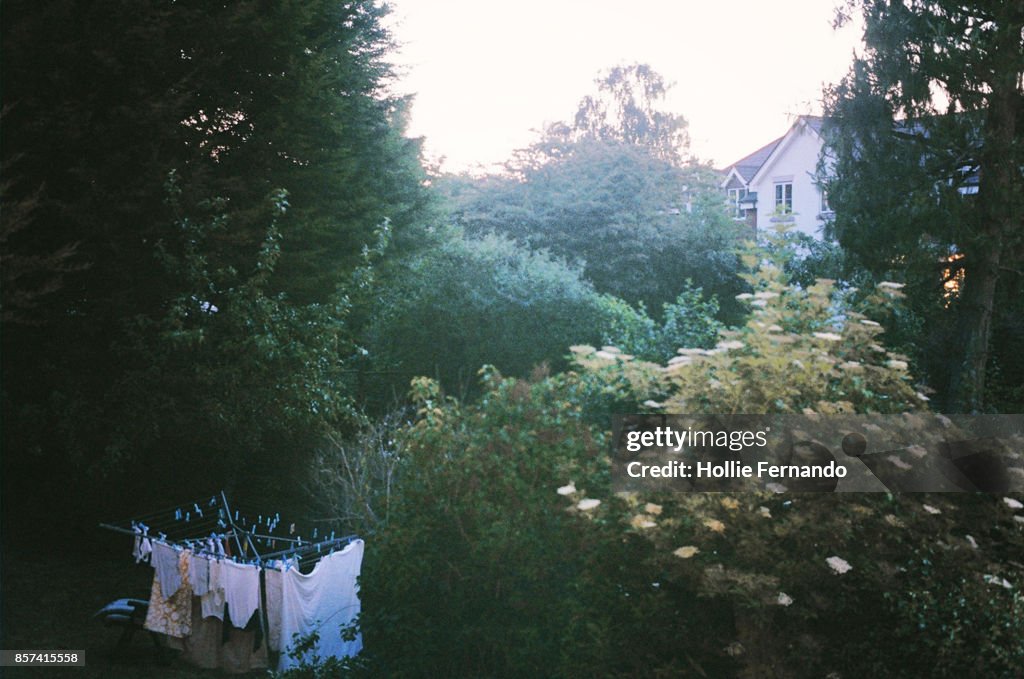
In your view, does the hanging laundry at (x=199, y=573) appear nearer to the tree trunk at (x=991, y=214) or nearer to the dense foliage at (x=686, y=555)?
the dense foliage at (x=686, y=555)

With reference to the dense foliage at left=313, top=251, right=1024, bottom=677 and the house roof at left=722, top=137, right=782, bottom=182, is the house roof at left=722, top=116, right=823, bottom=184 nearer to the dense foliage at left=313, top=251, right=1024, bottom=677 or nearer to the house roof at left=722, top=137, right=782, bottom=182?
the house roof at left=722, top=137, right=782, bottom=182

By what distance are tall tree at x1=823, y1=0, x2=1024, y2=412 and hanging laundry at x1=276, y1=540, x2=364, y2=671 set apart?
8242mm

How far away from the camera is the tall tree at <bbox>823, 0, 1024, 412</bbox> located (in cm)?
1251

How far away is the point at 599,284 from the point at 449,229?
390 centimetres

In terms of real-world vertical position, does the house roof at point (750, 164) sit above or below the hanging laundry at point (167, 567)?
above

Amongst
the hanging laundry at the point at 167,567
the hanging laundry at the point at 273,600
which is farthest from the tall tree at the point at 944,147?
the hanging laundry at the point at 167,567

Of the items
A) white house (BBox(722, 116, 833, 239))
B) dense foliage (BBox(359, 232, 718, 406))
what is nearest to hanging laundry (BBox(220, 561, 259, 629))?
dense foliage (BBox(359, 232, 718, 406))

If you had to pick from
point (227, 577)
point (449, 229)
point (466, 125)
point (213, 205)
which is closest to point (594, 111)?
point (466, 125)

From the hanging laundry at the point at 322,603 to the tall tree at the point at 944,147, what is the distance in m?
8.24

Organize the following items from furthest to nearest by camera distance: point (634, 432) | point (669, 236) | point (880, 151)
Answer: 1. point (669, 236)
2. point (880, 151)
3. point (634, 432)

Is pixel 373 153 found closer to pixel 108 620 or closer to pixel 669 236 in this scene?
pixel 669 236

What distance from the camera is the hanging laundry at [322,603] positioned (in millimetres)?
9461

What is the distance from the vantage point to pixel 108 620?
998cm

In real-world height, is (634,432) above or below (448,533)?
above
